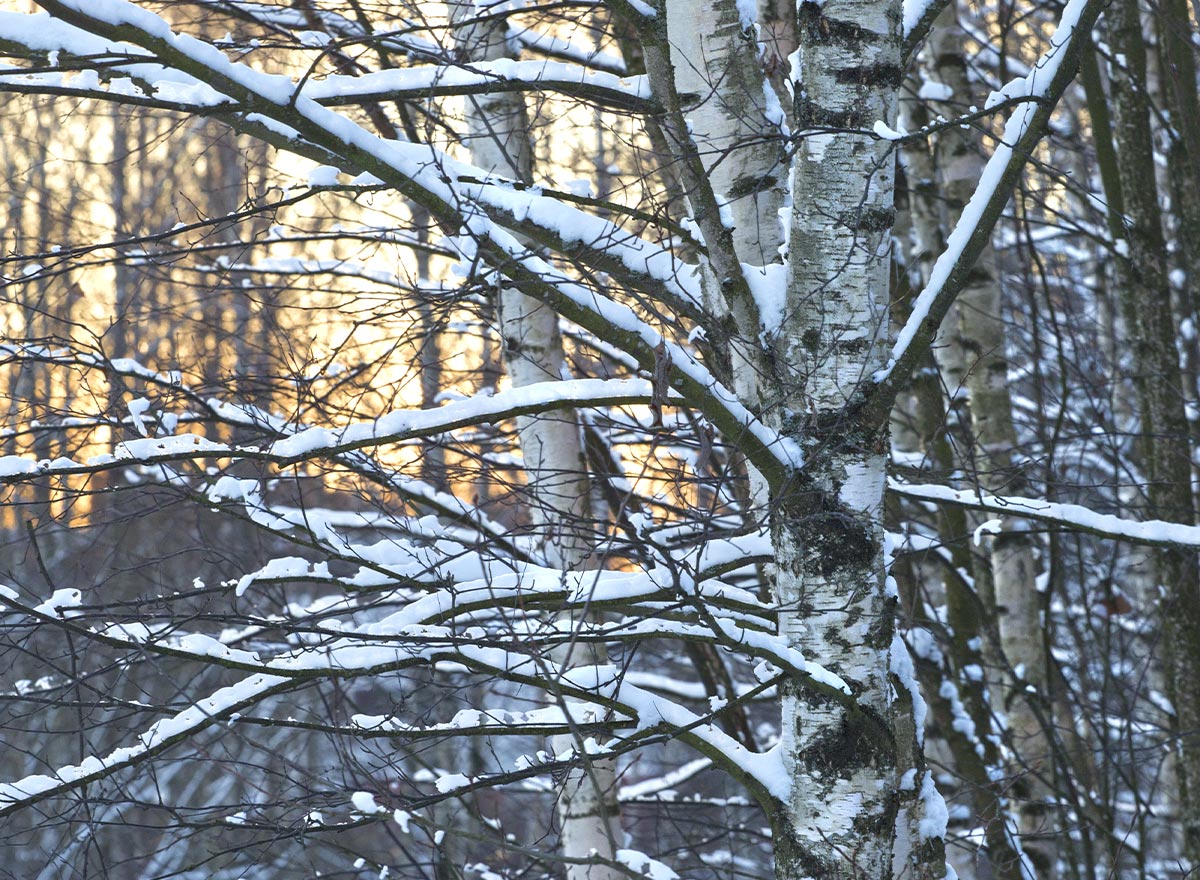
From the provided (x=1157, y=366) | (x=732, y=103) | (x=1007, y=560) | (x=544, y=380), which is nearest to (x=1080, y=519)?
(x=732, y=103)

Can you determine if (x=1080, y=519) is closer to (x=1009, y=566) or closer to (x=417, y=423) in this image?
(x=417, y=423)

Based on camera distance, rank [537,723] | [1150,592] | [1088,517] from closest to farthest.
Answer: [537,723], [1088,517], [1150,592]

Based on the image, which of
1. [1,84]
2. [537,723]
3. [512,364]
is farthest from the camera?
[512,364]

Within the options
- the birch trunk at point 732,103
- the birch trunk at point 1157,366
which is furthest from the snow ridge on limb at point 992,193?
the birch trunk at point 1157,366

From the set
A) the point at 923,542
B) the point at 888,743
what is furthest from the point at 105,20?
the point at 923,542

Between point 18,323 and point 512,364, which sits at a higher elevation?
point 18,323

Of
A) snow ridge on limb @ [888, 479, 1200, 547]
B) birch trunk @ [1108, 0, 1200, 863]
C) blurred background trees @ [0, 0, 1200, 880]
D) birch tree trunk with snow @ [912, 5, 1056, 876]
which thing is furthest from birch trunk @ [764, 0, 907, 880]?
birch trunk @ [1108, 0, 1200, 863]

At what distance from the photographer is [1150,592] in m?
7.46

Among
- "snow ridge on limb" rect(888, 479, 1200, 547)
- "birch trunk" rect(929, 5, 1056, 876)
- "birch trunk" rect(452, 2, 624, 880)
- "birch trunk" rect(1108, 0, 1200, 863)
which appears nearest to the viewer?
"snow ridge on limb" rect(888, 479, 1200, 547)

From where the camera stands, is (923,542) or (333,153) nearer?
(333,153)

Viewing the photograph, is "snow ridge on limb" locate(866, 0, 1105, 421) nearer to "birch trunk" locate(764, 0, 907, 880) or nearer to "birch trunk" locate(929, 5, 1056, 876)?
"birch trunk" locate(764, 0, 907, 880)

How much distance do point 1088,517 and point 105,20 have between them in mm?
2382

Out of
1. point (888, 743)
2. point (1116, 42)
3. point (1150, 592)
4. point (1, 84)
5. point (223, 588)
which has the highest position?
point (1116, 42)

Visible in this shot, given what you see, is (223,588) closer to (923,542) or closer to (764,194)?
(764,194)
